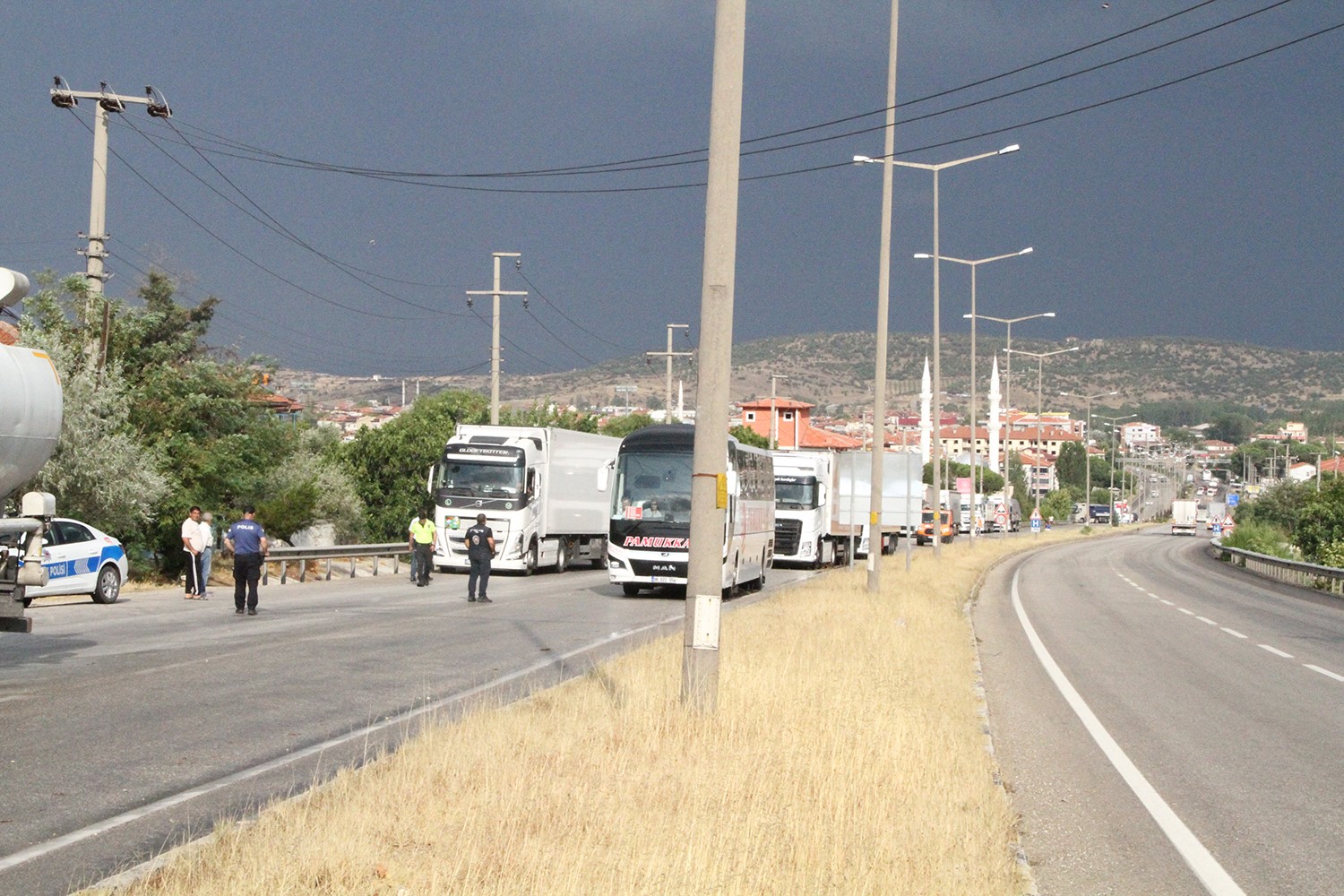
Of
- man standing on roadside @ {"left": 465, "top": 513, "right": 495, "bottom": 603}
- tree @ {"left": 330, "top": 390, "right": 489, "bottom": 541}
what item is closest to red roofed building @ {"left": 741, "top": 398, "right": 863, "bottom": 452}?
tree @ {"left": 330, "top": 390, "right": 489, "bottom": 541}

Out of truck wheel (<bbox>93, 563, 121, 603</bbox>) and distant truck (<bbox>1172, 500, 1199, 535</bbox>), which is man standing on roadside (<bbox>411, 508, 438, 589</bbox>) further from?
distant truck (<bbox>1172, 500, 1199, 535</bbox>)

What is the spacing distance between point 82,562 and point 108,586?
1.00m

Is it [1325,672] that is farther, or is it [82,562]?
[82,562]

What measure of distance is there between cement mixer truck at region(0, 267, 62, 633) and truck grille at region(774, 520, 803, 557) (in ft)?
110

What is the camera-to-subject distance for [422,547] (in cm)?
3347

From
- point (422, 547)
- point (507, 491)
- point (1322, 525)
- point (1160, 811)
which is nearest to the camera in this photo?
point (1160, 811)

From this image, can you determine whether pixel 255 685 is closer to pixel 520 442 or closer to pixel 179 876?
pixel 179 876

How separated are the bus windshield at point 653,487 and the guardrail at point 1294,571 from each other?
1914 centimetres

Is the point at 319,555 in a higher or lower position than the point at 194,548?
lower

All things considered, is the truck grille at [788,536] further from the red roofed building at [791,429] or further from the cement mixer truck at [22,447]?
the red roofed building at [791,429]

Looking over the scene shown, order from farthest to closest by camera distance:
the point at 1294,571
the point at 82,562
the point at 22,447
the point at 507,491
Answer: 1. the point at 1294,571
2. the point at 507,491
3. the point at 82,562
4. the point at 22,447

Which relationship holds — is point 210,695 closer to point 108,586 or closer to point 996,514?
point 108,586

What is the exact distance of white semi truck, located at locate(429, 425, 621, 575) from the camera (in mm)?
39062

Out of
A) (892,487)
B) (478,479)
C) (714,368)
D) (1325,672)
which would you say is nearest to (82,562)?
(478,479)
